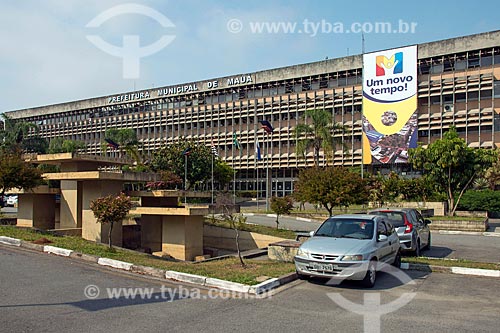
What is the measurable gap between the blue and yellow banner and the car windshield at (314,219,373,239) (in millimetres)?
41310

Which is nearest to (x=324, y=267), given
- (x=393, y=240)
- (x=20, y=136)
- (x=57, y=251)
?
(x=393, y=240)

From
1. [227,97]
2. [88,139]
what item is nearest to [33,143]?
[88,139]

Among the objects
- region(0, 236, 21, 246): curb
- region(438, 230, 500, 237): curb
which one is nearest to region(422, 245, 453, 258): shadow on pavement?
region(438, 230, 500, 237): curb

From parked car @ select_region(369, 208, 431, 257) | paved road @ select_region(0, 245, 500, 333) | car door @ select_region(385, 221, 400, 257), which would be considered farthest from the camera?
parked car @ select_region(369, 208, 431, 257)

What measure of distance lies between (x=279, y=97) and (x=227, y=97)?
28.9 ft

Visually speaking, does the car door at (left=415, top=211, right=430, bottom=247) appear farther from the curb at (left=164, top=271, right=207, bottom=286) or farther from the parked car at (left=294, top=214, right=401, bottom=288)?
the curb at (left=164, top=271, right=207, bottom=286)

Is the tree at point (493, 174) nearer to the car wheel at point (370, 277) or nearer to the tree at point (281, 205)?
the tree at point (281, 205)

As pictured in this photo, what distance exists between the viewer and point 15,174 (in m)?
18.8

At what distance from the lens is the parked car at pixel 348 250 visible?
898 centimetres

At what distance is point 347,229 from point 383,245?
2.85 feet

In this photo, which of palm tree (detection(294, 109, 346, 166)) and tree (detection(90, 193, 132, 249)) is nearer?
tree (detection(90, 193, 132, 249))

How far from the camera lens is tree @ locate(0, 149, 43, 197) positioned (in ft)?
60.9

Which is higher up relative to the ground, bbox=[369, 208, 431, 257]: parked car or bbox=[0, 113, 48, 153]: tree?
bbox=[0, 113, 48, 153]: tree

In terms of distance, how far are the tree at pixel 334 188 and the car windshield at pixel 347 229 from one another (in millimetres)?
8929
